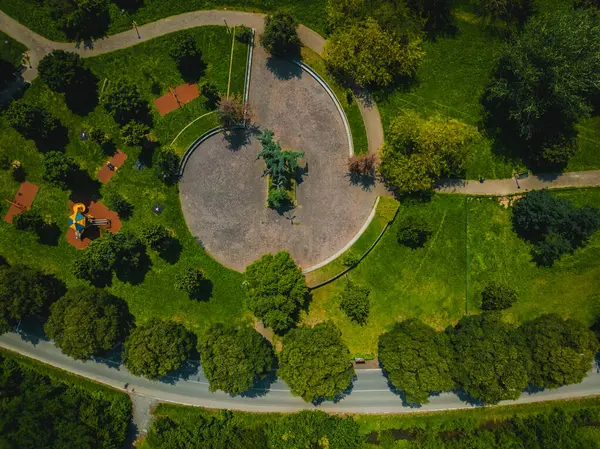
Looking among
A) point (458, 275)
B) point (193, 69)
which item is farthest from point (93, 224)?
point (458, 275)

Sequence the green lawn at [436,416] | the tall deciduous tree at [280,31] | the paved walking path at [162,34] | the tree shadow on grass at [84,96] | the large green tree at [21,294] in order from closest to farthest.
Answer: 1. the large green tree at [21,294]
2. the tall deciduous tree at [280,31]
3. the tree shadow on grass at [84,96]
4. the paved walking path at [162,34]
5. the green lawn at [436,416]

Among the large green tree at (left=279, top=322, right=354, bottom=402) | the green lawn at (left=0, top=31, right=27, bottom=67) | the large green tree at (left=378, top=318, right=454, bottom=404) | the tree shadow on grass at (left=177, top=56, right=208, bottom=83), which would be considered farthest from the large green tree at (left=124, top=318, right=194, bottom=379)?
the green lawn at (left=0, top=31, right=27, bottom=67)

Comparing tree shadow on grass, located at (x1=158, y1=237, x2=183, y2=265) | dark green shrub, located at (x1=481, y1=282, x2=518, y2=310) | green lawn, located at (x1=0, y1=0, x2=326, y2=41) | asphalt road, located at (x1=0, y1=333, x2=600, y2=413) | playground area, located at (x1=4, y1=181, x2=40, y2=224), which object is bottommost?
asphalt road, located at (x1=0, y1=333, x2=600, y2=413)

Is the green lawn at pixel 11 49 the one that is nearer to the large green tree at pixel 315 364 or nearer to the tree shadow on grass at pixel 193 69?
the tree shadow on grass at pixel 193 69

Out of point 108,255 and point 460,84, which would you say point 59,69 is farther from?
point 460,84

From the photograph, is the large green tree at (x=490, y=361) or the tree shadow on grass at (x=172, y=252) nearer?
the large green tree at (x=490, y=361)

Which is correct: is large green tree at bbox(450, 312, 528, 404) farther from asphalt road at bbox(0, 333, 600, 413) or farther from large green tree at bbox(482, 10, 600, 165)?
large green tree at bbox(482, 10, 600, 165)

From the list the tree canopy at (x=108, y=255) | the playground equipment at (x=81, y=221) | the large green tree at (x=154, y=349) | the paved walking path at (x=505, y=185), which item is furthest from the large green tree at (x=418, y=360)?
the playground equipment at (x=81, y=221)
